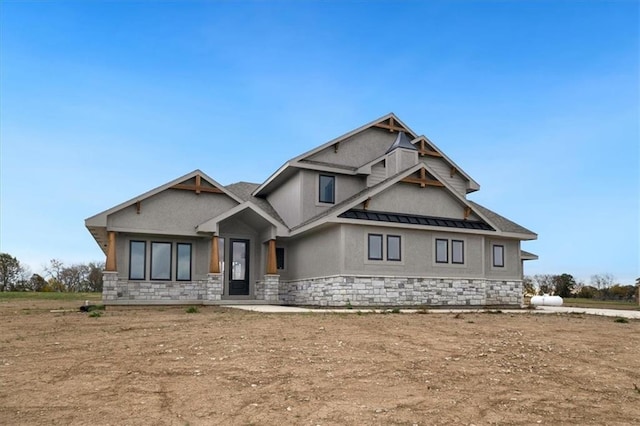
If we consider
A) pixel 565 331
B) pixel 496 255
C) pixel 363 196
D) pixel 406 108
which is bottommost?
pixel 565 331

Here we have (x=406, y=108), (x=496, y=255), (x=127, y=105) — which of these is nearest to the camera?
(x=127, y=105)

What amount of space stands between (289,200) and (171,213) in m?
5.82

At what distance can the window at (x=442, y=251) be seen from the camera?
76.0 feet

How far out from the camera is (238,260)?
81.4 ft

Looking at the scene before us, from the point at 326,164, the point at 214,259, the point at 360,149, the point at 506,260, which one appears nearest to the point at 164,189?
the point at 214,259

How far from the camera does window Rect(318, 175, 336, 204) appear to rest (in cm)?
2478

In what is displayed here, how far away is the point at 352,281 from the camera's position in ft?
68.2

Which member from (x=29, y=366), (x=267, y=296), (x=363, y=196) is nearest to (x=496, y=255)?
(x=363, y=196)

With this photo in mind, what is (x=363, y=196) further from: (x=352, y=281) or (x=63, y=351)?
(x=63, y=351)

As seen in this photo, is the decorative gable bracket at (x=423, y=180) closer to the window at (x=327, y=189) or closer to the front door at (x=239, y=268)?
the window at (x=327, y=189)

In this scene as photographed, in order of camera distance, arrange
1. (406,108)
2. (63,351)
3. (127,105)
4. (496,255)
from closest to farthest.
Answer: (63,351) → (127,105) → (496,255) → (406,108)

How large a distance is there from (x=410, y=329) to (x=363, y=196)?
31.2 feet

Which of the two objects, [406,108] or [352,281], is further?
[406,108]

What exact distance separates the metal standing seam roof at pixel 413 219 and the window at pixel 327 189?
131 inches
